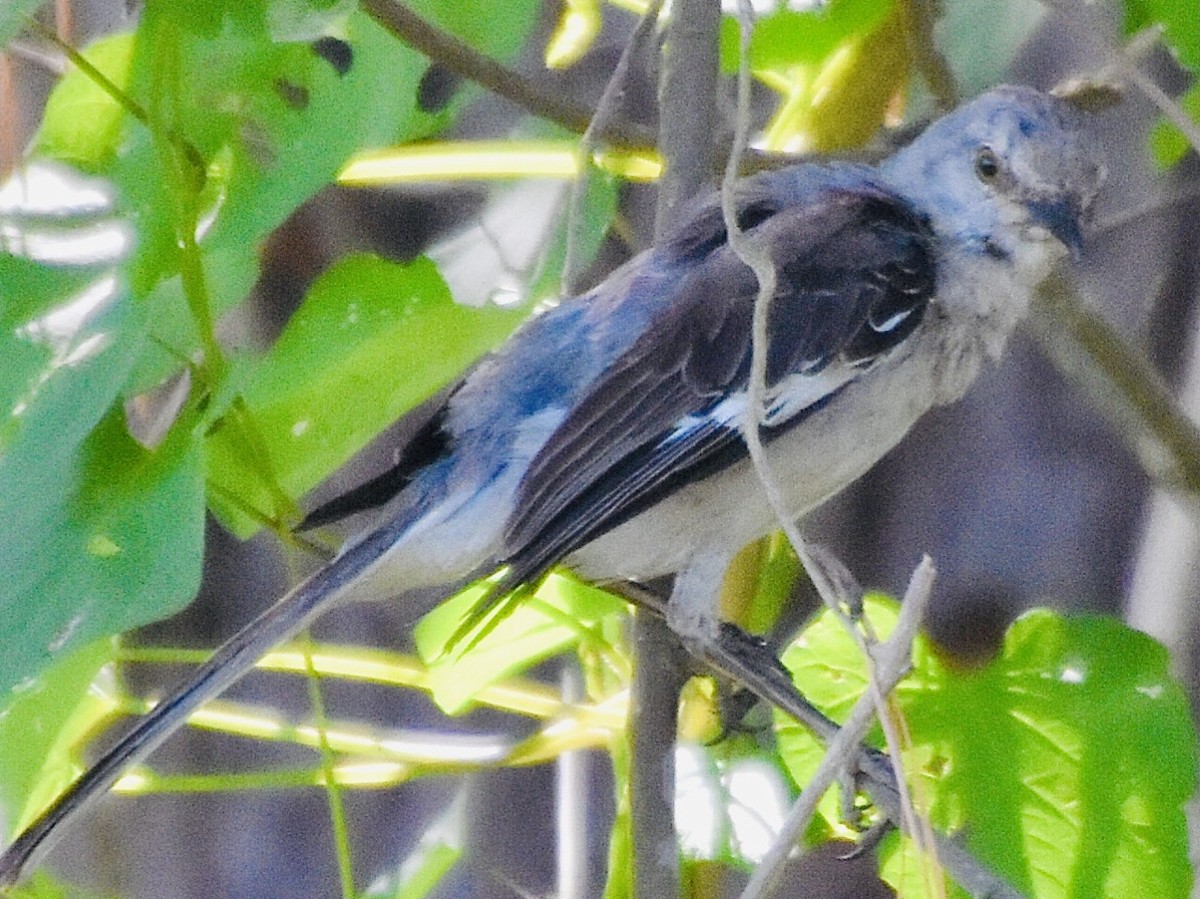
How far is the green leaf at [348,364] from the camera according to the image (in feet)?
2.78

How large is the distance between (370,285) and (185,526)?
0.24 metres

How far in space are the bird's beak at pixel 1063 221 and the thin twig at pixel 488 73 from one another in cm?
30

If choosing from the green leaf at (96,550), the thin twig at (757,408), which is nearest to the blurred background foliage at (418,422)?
the green leaf at (96,550)

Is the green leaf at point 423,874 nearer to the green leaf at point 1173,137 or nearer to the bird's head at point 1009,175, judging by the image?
the bird's head at point 1009,175

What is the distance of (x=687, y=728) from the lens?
3.66 feet

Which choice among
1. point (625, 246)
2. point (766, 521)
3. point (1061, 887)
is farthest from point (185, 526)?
point (625, 246)

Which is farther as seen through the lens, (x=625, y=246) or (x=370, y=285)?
(x=625, y=246)

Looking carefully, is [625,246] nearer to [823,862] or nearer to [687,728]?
[687,728]

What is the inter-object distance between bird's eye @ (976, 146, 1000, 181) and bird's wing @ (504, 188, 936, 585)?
0.12 meters

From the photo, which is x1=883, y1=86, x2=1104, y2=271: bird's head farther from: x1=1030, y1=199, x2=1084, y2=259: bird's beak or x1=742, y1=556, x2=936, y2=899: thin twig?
x1=742, y1=556, x2=936, y2=899: thin twig

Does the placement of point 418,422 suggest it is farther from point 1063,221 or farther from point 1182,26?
point 1182,26

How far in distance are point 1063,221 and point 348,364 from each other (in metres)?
0.53

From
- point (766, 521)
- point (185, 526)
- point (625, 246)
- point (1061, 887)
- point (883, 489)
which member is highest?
point (625, 246)

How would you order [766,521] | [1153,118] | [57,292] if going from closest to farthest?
1. [57,292]
2. [766,521]
3. [1153,118]
